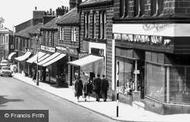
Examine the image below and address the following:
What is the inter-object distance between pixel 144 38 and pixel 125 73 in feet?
17.0

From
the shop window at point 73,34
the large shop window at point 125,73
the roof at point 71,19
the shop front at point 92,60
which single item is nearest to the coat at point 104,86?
the large shop window at point 125,73

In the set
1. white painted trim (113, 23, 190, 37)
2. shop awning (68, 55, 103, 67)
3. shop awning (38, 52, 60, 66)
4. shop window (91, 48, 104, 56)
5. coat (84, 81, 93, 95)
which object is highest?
white painted trim (113, 23, 190, 37)

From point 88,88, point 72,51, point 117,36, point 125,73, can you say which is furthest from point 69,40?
point 125,73

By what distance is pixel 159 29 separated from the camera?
28.5m

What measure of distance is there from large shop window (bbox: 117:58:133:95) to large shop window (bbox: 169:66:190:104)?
6.91m

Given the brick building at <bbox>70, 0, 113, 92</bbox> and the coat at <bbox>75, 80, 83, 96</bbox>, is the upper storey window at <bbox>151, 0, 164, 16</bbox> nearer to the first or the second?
the brick building at <bbox>70, 0, 113, 92</bbox>

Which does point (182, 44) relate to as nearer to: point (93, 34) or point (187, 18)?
point (187, 18)

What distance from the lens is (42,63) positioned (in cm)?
5644

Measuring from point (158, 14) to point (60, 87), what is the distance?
964 inches

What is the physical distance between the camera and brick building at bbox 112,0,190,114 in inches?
1055

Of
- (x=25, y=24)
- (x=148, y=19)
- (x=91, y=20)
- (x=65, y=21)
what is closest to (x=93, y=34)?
(x=91, y=20)

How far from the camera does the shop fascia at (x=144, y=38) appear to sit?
27.9 meters

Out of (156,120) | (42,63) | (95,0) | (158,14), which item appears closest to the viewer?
(156,120)

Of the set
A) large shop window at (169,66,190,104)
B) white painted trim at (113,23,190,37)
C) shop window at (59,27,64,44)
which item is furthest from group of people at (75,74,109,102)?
shop window at (59,27,64,44)
